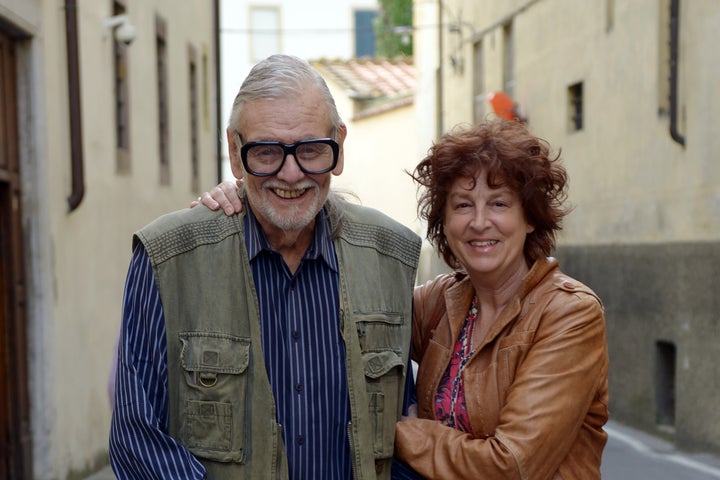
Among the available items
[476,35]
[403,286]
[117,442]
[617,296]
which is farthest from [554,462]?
[476,35]

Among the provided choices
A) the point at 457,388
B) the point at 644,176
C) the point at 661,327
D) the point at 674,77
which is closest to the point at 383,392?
the point at 457,388

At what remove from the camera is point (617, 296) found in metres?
11.5

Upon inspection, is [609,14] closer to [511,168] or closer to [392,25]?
[511,168]

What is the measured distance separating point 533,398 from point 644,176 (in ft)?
26.7

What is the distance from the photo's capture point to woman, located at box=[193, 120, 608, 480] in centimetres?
311

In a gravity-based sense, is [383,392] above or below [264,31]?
below

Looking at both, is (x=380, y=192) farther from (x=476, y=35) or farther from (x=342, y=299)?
(x=342, y=299)

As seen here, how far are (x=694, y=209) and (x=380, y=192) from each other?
17582 mm

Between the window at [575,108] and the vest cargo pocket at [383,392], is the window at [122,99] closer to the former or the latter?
the window at [575,108]

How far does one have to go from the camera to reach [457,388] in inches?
132

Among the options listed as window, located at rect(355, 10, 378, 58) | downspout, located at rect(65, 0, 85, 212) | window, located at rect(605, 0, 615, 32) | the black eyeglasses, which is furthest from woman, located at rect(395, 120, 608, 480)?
window, located at rect(355, 10, 378, 58)

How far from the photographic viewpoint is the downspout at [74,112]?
27.0 feet

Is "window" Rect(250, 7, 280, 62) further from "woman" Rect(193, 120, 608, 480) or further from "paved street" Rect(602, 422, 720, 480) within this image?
"woman" Rect(193, 120, 608, 480)

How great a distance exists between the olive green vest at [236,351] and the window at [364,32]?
32128mm
